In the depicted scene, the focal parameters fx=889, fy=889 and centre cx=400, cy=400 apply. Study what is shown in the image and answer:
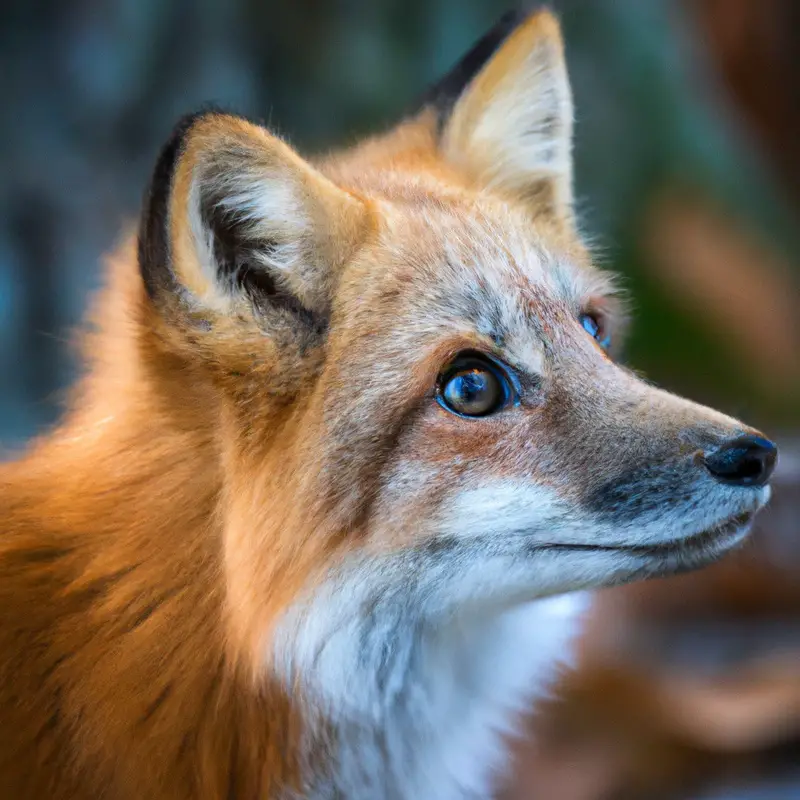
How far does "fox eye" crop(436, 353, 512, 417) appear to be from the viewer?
1307 mm

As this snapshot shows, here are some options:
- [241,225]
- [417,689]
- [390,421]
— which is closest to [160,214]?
[241,225]

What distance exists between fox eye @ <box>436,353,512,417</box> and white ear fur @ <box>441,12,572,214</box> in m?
0.58

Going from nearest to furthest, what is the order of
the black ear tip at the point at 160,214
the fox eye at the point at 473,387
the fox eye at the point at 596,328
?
the black ear tip at the point at 160,214 < the fox eye at the point at 473,387 < the fox eye at the point at 596,328

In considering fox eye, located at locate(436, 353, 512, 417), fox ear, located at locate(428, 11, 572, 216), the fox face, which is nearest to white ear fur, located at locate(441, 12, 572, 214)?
Result: fox ear, located at locate(428, 11, 572, 216)

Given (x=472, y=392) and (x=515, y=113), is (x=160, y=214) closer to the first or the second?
(x=472, y=392)

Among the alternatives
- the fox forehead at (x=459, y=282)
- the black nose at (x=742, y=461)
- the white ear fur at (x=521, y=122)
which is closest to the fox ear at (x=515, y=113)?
the white ear fur at (x=521, y=122)

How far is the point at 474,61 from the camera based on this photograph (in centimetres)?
175

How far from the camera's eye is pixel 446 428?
1281 mm

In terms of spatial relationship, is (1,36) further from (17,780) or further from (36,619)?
(17,780)

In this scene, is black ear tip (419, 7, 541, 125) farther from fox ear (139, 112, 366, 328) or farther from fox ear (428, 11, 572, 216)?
fox ear (139, 112, 366, 328)

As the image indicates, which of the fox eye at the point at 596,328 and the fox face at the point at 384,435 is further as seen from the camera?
the fox eye at the point at 596,328

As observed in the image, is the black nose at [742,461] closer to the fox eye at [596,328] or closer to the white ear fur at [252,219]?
the fox eye at [596,328]

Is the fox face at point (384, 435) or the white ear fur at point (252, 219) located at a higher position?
the white ear fur at point (252, 219)

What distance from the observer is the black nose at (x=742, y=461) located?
48.9 inches
